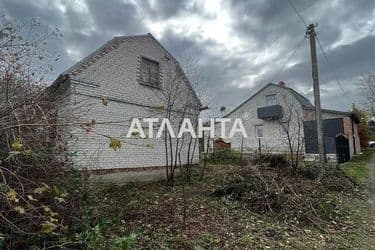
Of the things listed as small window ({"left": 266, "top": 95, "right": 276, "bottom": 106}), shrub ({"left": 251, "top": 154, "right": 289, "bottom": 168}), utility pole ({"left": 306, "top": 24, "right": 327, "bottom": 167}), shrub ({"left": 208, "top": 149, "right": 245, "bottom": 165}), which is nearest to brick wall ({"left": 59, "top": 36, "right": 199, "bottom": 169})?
shrub ({"left": 251, "top": 154, "right": 289, "bottom": 168})

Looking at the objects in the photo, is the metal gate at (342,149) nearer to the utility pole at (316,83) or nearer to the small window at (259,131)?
the utility pole at (316,83)

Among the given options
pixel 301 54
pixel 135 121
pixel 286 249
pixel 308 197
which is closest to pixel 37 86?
pixel 286 249

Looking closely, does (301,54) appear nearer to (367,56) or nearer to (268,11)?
(268,11)

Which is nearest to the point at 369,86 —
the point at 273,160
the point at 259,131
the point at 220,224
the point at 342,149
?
the point at 342,149

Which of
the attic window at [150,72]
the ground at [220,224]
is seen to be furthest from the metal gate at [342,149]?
the attic window at [150,72]

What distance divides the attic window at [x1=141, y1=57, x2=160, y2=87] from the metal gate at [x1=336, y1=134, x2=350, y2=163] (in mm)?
13044

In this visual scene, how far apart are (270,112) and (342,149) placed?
819 cm

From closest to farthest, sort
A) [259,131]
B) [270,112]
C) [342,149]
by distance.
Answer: [342,149], [270,112], [259,131]

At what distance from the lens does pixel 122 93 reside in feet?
32.8

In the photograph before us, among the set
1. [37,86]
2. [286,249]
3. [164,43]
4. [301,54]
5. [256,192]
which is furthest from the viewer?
[301,54]

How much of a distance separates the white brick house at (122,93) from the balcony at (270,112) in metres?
15.6

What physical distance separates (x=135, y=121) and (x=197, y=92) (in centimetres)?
254

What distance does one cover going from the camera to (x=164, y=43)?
12.6 meters

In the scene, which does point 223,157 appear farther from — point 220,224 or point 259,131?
point 259,131
